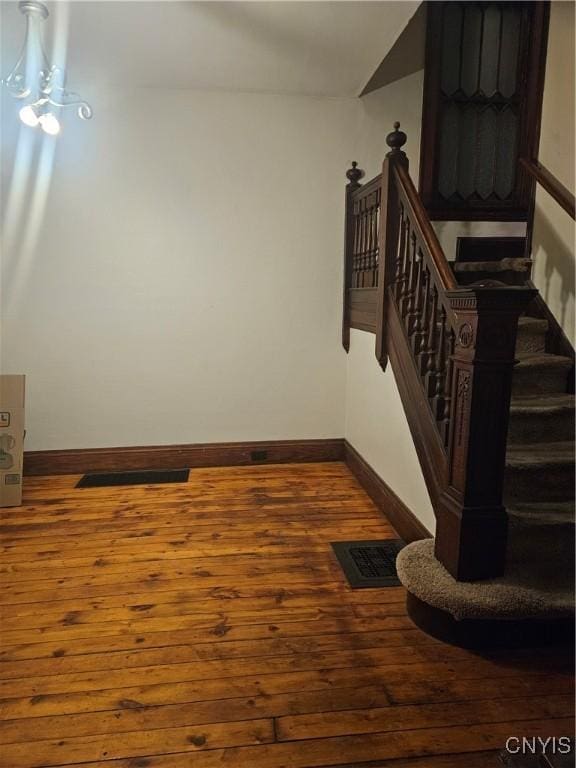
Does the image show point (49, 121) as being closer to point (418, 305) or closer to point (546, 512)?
point (418, 305)

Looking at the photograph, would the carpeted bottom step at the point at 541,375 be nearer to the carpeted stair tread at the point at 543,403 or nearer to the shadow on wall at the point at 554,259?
the carpeted stair tread at the point at 543,403

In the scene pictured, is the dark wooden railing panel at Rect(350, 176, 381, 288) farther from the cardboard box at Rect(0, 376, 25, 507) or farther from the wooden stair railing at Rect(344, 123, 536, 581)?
the cardboard box at Rect(0, 376, 25, 507)

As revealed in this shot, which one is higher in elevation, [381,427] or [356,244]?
[356,244]

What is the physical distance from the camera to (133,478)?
335 centimetres

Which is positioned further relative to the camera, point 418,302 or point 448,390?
point 418,302

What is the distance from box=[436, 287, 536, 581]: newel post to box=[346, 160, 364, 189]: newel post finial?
75.2 inches

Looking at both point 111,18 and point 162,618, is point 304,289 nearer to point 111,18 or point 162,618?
point 111,18

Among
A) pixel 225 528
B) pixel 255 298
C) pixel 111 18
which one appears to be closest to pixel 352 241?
pixel 255 298

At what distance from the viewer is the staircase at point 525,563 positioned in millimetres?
1673

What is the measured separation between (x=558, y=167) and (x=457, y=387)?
1765 millimetres

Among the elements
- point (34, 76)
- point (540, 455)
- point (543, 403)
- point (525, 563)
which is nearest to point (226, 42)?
point (34, 76)

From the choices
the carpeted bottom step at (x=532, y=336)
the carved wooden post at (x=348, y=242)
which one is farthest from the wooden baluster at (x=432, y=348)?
the carved wooden post at (x=348, y=242)

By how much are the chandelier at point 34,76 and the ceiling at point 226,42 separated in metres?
0.11

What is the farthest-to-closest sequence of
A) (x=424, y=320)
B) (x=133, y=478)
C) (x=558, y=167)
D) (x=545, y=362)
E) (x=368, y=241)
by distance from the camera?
(x=133, y=478), (x=368, y=241), (x=558, y=167), (x=545, y=362), (x=424, y=320)
